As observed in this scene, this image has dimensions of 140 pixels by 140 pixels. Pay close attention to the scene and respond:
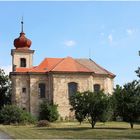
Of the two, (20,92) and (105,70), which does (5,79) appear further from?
(105,70)

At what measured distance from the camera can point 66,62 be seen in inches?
2827

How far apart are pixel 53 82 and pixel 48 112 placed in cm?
567

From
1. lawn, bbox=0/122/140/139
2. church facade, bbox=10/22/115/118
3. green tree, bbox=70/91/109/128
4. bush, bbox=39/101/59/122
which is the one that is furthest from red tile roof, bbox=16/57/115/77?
lawn, bbox=0/122/140/139

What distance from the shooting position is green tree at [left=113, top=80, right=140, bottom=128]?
41.8 meters

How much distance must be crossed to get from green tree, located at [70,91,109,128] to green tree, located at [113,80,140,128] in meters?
1.31

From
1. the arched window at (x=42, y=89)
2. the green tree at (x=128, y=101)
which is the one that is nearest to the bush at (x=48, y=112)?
→ the arched window at (x=42, y=89)

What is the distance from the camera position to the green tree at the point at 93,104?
43.4m

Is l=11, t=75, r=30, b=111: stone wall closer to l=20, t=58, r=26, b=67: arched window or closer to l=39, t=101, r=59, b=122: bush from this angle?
l=39, t=101, r=59, b=122: bush

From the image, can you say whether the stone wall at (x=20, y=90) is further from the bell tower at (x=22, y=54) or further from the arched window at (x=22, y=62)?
the arched window at (x=22, y=62)

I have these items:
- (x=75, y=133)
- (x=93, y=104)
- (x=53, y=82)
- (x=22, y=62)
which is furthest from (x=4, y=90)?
(x=75, y=133)

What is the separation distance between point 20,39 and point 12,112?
780 inches

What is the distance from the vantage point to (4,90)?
80.8 m

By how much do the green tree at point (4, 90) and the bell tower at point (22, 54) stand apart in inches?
328

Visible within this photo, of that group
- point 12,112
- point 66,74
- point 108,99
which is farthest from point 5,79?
point 108,99
